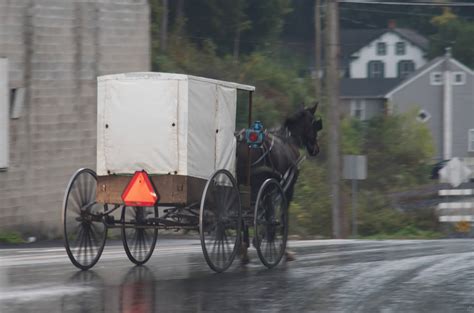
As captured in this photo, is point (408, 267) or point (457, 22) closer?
point (408, 267)

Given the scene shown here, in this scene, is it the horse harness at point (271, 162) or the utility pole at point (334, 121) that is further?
the utility pole at point (334, 121)

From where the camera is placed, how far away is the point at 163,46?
4872cm

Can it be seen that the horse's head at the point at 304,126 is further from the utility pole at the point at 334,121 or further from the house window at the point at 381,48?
the house window at the point at 381,48

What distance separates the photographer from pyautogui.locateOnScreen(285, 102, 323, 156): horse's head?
1664 cm

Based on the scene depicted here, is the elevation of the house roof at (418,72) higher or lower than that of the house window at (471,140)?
higher

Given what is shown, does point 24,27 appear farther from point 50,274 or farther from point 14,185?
point 50,274

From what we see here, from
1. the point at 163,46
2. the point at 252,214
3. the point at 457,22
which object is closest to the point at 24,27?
the point at 252,214

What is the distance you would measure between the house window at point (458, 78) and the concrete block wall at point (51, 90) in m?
55.0

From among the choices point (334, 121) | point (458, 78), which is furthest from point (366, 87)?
point (334, 121)

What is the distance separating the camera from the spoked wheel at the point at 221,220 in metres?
13.3

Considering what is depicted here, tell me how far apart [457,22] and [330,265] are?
78.3m

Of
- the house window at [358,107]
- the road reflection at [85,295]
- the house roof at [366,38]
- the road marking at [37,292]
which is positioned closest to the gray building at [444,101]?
the house window at [358,107]

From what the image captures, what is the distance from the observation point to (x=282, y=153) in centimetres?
1561

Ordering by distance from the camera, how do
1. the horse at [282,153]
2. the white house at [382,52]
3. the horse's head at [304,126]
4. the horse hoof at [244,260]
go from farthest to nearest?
the white house at [382,52] < the horse's head at [304,126] < the horse hoof at [244,260] < the horse at [282,153]
